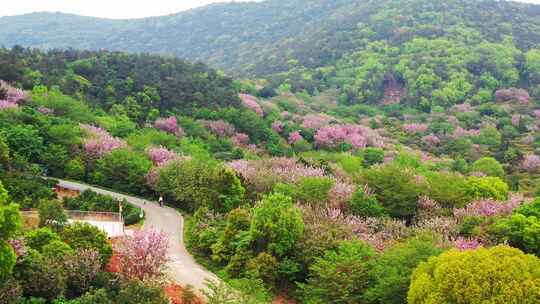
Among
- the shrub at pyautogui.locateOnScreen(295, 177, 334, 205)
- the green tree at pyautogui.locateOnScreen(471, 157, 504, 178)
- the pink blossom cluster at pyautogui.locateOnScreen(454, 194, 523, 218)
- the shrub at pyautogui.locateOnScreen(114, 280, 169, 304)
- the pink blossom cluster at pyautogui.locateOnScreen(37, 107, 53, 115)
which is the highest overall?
the shrub at pyautogui.locateOnScreen(114, 280, 169, 304)

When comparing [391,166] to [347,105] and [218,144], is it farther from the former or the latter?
[347,105]

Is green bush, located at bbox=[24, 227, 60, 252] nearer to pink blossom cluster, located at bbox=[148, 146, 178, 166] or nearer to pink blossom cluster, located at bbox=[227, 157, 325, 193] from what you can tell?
pink blossom cluster, located at bbox=[227, 157, 325, 193]

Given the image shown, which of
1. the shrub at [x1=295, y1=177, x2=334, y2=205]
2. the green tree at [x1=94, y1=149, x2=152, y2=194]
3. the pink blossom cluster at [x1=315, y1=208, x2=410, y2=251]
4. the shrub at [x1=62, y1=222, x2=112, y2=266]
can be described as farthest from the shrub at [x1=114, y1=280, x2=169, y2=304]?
the green tree at [x1=94, y1=149, x2=152, y2=194]

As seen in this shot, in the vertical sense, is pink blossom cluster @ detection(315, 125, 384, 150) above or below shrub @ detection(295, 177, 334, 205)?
below

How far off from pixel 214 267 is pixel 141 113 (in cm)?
4200

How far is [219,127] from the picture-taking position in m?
67.0

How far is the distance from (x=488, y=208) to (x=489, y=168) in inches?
1045

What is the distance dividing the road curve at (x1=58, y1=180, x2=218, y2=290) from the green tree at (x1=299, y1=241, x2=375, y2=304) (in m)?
5.12

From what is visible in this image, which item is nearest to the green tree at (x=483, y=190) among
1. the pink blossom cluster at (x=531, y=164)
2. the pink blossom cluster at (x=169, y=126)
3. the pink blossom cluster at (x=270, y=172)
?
the pink blossom cluster at (x=270, y=172)

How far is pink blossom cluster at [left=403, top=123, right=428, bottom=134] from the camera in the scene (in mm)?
85750

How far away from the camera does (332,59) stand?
13138 cm

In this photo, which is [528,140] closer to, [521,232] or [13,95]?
[521,232]

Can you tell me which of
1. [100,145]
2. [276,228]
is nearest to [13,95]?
[100,145]

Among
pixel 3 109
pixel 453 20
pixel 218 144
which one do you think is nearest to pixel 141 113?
pixel 218 144
